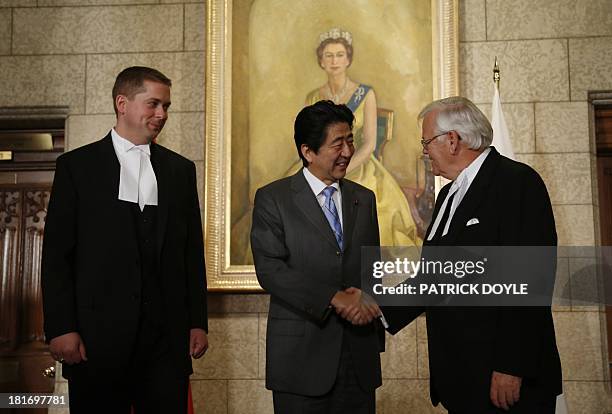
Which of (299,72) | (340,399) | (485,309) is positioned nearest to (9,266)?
(299,72)

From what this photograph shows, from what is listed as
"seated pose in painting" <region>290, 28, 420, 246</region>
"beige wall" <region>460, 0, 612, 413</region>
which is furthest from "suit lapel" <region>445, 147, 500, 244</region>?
"beige wall" <region>460, 0, 612, 413</region>

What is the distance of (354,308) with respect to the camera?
2.55 metres

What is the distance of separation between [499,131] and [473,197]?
6.16 feet

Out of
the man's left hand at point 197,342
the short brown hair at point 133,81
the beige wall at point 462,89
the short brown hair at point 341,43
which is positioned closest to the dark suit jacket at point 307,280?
the man's left hand at point 197,342

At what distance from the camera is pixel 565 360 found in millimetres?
4113

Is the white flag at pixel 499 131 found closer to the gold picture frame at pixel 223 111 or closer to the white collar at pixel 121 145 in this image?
the gold picture frame at pixel 223 111

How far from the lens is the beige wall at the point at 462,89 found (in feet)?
13.7

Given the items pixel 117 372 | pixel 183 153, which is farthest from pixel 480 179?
pixel 183 153

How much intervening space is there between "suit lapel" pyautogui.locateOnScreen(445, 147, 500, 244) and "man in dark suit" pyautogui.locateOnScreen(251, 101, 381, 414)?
1.54ft

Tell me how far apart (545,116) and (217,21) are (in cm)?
208

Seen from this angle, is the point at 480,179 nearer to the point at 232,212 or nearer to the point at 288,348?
the point at 288,348

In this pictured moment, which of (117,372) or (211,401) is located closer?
(117,372)

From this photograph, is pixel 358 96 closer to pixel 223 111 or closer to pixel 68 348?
pixel 223 111

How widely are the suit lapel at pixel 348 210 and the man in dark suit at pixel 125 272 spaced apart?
1.94ft
